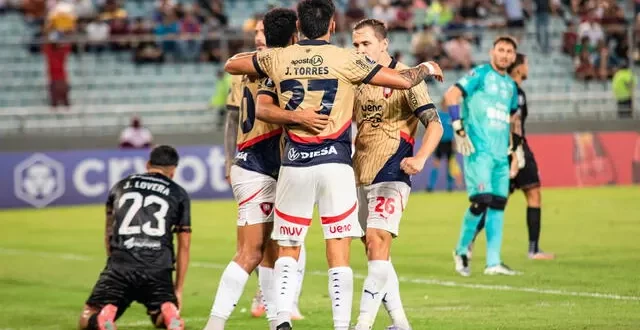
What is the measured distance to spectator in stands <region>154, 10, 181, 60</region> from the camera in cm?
3172

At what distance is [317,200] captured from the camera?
28.6 ft

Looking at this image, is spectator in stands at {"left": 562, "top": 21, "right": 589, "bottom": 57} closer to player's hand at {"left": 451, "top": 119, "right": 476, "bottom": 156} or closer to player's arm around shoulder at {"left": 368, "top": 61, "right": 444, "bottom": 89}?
player's hand at {"left": 451, "top": 119, "right": 476, "bottom": 156}

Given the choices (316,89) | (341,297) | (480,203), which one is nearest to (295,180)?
(316,89)

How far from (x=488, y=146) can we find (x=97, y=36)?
19.2m

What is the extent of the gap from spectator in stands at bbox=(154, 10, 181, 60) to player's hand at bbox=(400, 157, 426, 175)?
75.4 ft

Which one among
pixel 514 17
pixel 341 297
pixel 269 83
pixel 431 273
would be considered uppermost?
pixel 514 17

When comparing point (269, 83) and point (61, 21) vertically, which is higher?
point (61, 21)

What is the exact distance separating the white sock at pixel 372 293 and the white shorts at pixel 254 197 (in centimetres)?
82

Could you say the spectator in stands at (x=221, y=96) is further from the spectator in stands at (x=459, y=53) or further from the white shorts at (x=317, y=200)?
the white shorts at (x=317, y=200)

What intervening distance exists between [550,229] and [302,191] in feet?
37.1

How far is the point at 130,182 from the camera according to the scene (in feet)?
34.8

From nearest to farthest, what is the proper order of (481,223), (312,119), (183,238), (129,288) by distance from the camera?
(312,119)
(129,288)
(183,238)
(481,223)

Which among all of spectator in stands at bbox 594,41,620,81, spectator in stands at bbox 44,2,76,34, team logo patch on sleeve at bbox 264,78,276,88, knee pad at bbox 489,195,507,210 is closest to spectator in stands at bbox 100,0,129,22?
spectator in stands at bbox 44,2,76,34

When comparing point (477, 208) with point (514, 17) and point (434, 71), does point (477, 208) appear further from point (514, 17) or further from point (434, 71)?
point (514, 17)
